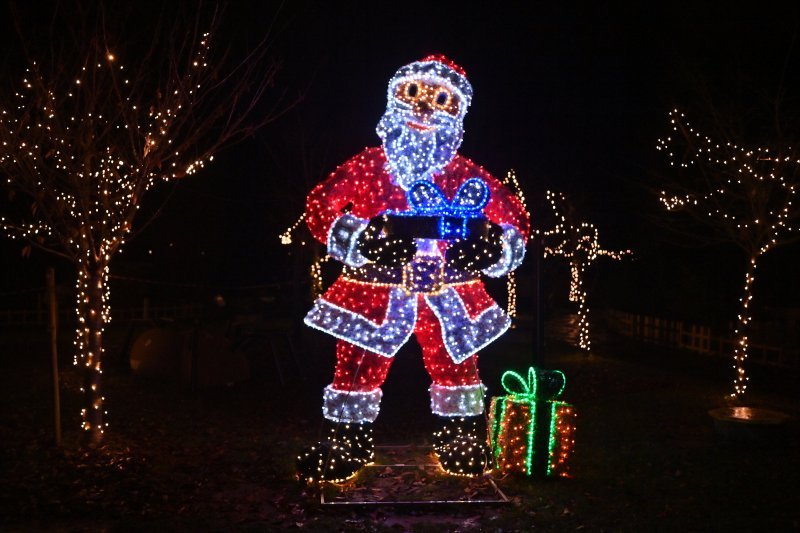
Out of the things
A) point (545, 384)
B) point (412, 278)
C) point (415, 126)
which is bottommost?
point (545, 384)

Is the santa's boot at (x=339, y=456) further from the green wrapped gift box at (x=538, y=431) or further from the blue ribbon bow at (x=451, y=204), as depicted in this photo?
the blue ribbon bow at (x=451, y=204)

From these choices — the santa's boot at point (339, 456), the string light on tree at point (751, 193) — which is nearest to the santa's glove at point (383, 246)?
the santa's boot at point (339, 456)

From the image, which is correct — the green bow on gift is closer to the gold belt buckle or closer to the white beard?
the gold belt buckle

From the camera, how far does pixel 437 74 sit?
22.9ft

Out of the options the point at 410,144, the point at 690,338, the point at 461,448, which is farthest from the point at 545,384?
the point at 690,338

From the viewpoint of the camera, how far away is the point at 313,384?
1272 cm

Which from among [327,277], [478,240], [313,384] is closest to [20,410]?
[313,384]

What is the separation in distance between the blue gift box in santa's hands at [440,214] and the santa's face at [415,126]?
27cm

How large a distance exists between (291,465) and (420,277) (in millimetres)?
2261

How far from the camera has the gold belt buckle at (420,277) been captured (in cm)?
700

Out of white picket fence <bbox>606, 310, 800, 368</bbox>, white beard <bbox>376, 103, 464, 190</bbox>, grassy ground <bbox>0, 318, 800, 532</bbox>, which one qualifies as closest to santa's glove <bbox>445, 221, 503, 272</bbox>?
white beard <bbox>376, 103, 464, 190</bbox>

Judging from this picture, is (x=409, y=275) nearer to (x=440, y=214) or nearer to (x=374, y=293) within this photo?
(x=374, y=293)

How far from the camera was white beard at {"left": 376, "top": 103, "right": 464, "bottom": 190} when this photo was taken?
6.94 m

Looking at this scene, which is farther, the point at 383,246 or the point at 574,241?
the point at 574,241
